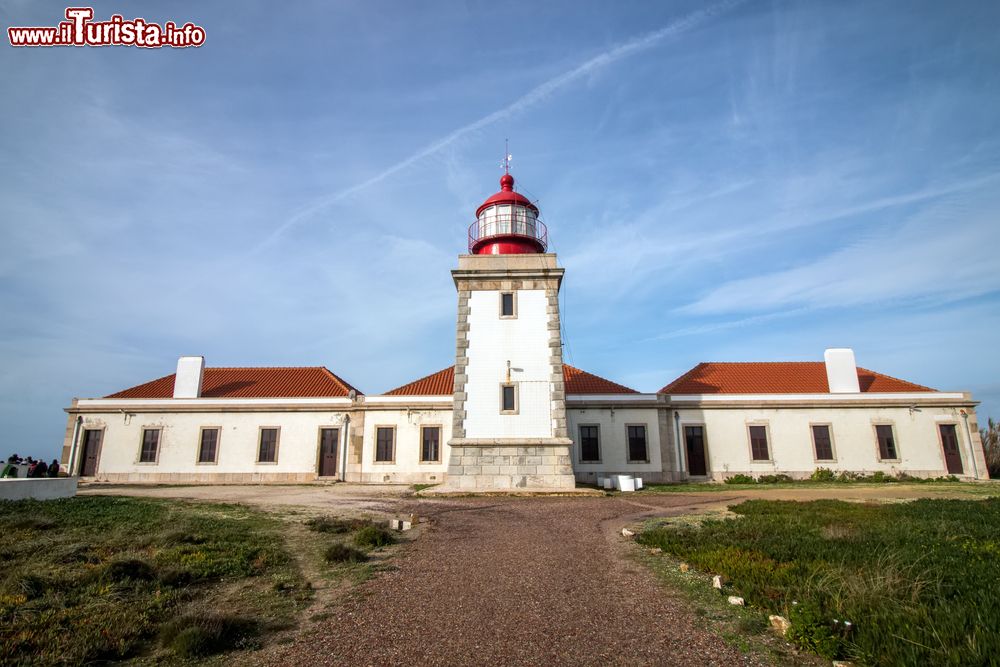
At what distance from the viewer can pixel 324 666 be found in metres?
3.97

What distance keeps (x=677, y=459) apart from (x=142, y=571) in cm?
1938

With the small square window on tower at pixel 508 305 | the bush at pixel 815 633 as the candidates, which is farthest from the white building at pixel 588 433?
the bush at pixel 815 633

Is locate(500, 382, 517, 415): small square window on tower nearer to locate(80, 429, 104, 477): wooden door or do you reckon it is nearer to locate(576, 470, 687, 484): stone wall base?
locate(576, 470, 687, 484): stone wall base

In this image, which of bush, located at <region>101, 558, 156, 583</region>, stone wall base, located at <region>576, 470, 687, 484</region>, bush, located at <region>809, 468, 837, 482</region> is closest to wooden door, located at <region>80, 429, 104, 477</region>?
stone wall base, located at <region>576, 470, 687, 484</region>

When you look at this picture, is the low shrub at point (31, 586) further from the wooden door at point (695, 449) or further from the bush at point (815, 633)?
the wooden door at point (695, 449)

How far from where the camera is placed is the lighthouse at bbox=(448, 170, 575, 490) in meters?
16.6

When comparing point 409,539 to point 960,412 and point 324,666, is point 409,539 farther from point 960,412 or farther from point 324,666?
point 960,412

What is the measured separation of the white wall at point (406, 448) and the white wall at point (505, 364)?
16.2 feet

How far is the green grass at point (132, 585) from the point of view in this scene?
168 inches

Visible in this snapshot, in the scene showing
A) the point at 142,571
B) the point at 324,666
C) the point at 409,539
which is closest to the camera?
the point at 324,666

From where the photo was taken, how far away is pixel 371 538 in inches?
329

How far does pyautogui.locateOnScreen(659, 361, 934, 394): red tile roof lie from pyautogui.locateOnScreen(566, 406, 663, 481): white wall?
6.33ft

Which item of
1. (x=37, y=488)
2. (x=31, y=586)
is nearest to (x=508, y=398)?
(x=37, y=488)

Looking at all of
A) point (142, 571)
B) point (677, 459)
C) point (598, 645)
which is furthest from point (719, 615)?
point (677, 459)
